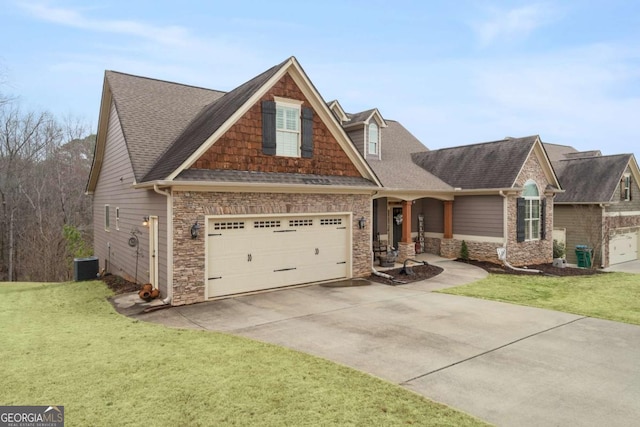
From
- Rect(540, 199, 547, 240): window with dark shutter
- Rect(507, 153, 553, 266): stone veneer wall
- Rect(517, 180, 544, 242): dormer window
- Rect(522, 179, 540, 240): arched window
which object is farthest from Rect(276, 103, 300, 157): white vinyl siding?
Rect(540, 199, 547, 240): window with dark shutter

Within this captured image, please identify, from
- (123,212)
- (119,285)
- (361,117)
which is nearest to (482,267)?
(361,117)

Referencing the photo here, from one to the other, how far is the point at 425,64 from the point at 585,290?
66.7ft

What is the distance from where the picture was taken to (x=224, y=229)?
10.8 m

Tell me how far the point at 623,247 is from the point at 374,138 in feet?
58.2

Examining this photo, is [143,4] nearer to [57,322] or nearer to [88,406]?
[57,322]

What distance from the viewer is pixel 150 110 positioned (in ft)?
48.9

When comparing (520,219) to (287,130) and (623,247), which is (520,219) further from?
(287,130)

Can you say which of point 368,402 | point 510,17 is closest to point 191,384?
point 368,402

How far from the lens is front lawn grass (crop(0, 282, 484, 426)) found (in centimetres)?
430

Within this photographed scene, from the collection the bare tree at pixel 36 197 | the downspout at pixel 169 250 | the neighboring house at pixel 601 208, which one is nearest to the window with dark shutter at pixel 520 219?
the neighboring house at pixel 601 208

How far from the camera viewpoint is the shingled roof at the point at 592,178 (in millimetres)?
21672

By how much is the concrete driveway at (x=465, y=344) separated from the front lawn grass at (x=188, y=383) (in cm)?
60

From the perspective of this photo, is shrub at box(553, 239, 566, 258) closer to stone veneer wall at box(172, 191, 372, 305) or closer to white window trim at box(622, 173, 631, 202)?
white window trim at box(622, 173, 631, 202)

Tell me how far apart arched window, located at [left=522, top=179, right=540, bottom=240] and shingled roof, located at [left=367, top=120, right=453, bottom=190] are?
11.6ft
